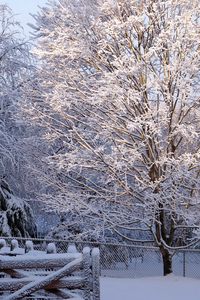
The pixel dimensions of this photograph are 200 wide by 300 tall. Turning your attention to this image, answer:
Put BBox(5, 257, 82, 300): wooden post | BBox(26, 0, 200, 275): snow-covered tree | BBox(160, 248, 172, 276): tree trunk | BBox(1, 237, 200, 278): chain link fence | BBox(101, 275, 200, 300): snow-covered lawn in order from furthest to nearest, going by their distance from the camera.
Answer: BBox(1, 237, 200, 278): chain link fence, BBox(160, 248, 172, 276): tree trunk, BBox(26, 0, 200, 275): snow-covered tree, BBox(101, 275, 200, 300): snow-covered lawn, BBox(5, 257, 82, 300): wooden post

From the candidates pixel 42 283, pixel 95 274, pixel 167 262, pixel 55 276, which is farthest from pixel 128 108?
pixel 42 283

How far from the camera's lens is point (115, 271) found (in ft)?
53.6

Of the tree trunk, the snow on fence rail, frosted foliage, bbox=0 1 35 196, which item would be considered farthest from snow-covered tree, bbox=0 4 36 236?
the snow on fence rail

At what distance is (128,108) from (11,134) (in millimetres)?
5637

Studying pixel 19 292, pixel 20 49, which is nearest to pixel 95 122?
pixel 20 49

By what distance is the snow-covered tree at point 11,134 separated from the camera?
1627cm

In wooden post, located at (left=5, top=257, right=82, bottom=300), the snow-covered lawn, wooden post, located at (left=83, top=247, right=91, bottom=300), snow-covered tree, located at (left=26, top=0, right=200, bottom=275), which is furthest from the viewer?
snow-covered tree, located at (left=26, top=0, right=200, bottom=275)

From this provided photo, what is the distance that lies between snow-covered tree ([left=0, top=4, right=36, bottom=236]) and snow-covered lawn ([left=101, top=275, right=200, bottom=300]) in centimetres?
580

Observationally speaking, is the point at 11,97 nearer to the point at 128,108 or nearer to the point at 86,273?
the point at 128,108

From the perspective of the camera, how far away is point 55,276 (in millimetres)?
5707

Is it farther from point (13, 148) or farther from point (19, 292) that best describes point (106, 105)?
point (19, 292)

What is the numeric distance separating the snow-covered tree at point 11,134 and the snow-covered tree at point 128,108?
7.52 feet

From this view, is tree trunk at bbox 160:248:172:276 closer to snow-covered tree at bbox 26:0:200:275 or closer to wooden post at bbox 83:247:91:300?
snow-covered tree at bbox 26:0:200:275

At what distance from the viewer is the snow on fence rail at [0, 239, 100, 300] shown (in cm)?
563
